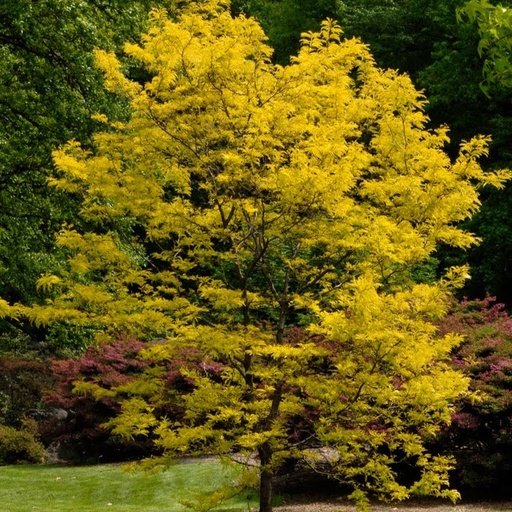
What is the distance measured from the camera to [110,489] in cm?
1237

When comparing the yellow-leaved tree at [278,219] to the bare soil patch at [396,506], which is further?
the bare soil patch at [396,506]

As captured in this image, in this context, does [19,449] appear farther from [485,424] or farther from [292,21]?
[292,21]

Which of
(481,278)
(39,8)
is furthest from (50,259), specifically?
(481,278)

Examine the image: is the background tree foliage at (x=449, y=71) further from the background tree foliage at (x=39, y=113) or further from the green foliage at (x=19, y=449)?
the green foliage at (x=19, y=449)

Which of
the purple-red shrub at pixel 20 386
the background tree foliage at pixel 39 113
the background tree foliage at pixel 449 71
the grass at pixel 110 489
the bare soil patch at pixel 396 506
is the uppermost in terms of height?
the background tree foliage at pixel 449 71

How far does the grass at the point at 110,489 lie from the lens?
1115cm

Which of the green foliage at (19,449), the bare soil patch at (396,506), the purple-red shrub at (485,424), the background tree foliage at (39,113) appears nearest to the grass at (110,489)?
the bare soil patch at (396,506)

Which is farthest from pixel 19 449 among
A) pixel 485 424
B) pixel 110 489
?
pixel 485 424

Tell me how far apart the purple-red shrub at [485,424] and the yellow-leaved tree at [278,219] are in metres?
1.92

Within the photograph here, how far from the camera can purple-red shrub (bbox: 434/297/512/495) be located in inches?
390

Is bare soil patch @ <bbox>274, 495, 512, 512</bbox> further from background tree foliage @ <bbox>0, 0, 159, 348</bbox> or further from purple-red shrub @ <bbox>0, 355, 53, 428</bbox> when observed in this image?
purple-red shrub @ <bbox>0, 355, 53, 428</bbox>

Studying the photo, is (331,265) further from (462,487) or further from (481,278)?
(481,278)

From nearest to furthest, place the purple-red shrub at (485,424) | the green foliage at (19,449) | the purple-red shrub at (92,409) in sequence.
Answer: the purple-red shrub at (485,424) < the purple-red shrub at (92,409) < the green foliage at (19,449)

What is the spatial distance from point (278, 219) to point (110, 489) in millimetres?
5978
